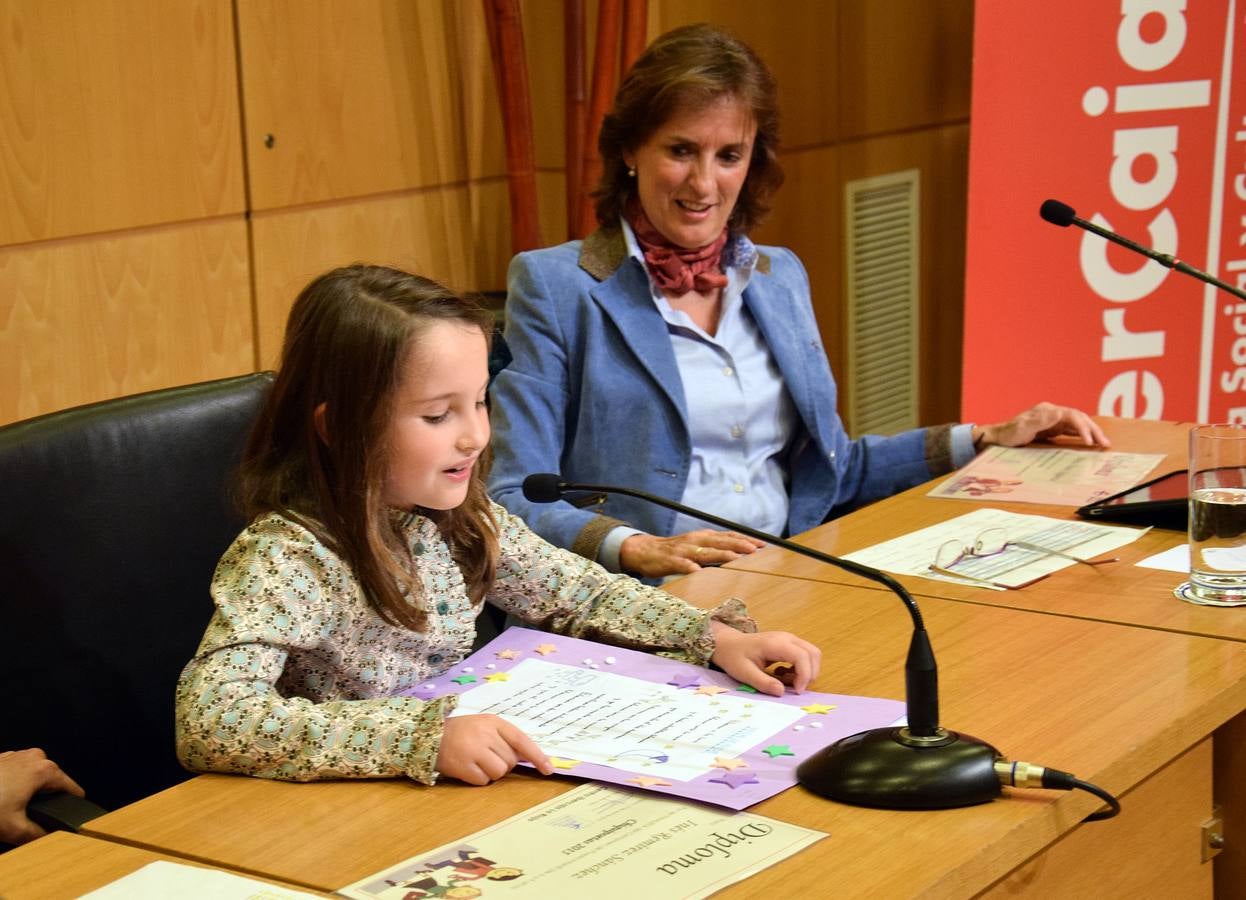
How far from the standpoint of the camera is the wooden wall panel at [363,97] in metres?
3.34

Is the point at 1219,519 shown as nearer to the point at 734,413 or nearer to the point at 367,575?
the point at 734,413

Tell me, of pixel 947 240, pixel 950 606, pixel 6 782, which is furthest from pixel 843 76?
pixel 6 782

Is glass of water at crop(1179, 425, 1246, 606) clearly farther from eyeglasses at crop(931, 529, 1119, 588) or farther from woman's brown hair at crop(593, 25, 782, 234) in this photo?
woman's brown hair at crop(593, 25, 782, 234)

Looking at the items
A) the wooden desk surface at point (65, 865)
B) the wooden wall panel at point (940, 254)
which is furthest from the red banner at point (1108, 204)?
the wooden desk surface at point (65, 865)

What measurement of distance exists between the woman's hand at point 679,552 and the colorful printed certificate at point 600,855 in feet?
2.55

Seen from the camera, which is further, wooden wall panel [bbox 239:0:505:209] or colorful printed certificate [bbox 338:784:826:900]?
wooden wall panel [bbox 239:0:505:209]

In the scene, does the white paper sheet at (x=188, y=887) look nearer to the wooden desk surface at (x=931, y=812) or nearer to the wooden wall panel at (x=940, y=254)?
the wooden desk surface at (x=931, y=812)

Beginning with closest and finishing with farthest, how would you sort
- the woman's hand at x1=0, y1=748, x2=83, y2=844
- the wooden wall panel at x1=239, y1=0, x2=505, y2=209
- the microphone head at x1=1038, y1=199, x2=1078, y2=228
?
the woman's hand at x1=0, y1=748, x2=83, y2=844 < the microphone head at x1=1038, y1=199, x2=1078, y2=228 < the wooden wall panel at x1=239, y1=0, x2=505, y2=209

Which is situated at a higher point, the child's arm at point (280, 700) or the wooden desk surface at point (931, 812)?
the child's arm at point (280, 700)

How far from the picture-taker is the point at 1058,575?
200 centimetres

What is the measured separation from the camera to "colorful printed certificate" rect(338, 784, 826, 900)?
1.21 meters

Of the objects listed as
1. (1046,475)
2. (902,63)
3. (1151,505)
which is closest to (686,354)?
(1046,475)

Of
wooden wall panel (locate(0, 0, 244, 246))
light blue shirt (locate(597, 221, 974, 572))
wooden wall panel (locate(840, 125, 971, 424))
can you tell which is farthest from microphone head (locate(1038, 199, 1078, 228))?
wooden wall panel (locate(840, 125, 971, 424))

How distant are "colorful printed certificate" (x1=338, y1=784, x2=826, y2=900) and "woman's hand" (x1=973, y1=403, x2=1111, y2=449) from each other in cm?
136
